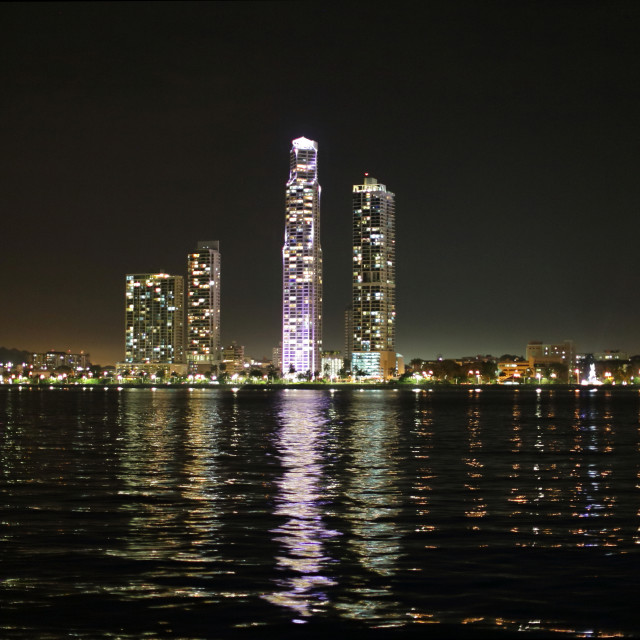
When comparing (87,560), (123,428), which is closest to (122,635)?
→ (87,560)

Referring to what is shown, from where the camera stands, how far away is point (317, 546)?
23141 mm

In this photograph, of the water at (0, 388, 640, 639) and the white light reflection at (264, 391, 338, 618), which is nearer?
the water at (0, 388, 640, 639)

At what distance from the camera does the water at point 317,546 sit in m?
16.1

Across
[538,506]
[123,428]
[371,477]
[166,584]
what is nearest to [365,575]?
[166,584]

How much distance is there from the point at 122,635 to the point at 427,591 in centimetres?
666

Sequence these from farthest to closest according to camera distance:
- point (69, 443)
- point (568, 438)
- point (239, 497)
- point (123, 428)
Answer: point (123, 428)
point (568, 438)
point (69, 443)
point (239, 497)

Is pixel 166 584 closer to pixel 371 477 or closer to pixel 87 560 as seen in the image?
pixel 87 560

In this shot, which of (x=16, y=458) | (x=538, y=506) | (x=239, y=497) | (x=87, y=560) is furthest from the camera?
(x=16, y=458)

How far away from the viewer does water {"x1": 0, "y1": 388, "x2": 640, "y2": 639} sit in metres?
16.1

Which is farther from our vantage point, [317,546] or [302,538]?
[302,538]

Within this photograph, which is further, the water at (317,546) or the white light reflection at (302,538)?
the white light reflection at (302,538)

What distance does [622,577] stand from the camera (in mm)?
19484

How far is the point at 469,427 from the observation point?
273 ft

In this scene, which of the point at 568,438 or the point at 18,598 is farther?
the point at 568,438
